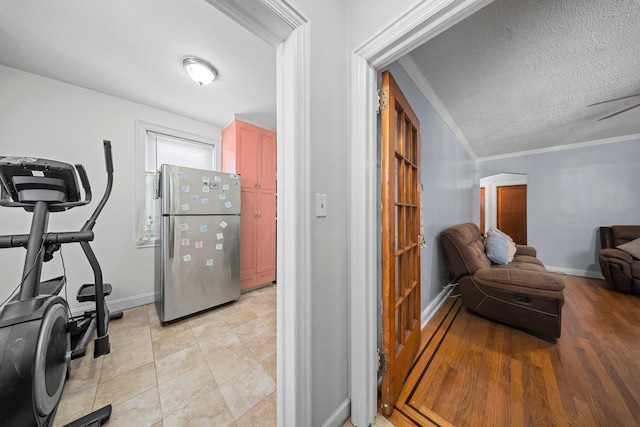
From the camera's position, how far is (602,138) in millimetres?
3445

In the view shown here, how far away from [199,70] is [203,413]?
257cm

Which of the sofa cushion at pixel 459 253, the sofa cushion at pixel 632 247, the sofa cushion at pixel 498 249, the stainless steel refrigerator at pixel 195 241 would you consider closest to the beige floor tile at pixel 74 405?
the stainless steel refrigerator at pixel 195 241

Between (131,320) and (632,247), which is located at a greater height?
(632,247)

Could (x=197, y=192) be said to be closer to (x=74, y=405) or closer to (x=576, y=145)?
(x=74, y=405)

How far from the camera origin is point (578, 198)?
12.0 feet

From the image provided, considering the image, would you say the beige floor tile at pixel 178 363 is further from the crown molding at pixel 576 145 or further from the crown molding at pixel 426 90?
the crown molding at pixel 576 145

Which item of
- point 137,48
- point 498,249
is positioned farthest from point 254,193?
point 498,249

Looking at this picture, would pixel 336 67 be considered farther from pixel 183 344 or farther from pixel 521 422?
pixel 183 344

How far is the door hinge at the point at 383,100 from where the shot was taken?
3.72ft

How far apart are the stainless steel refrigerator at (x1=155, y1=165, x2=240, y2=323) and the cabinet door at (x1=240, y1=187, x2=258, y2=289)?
28cm

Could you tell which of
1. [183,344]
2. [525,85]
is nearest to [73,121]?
[183,344]

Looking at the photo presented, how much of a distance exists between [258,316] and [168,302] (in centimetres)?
90

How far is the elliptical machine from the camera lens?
32.7 inches

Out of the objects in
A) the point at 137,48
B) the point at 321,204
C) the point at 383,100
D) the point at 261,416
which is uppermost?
the point at 137,48
